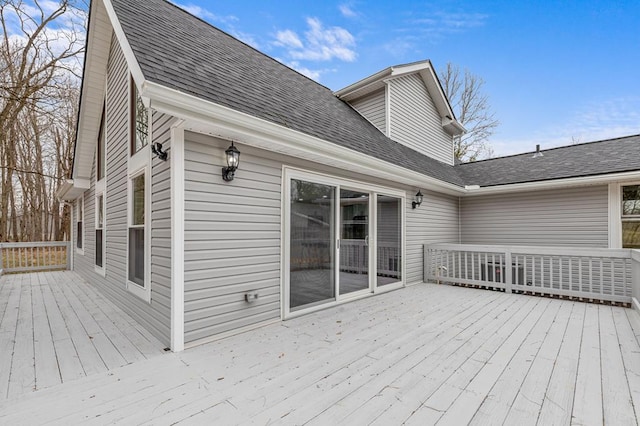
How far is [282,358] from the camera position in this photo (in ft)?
9.23

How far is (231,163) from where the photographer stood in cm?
327

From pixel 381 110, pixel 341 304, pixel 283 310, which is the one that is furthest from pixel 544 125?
pixel 283 310

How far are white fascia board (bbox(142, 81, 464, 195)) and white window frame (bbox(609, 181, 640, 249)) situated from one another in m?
4.76

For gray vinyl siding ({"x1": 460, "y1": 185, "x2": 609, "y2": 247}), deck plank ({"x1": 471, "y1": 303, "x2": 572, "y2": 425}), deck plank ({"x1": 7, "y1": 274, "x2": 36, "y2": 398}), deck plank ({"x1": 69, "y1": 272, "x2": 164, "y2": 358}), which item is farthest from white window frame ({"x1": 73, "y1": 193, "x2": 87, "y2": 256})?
gray vinyl siding ({"x1": 460, "y1": 185, "x2": 609, "y2": 247})

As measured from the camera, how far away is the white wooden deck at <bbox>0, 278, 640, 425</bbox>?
1.96m

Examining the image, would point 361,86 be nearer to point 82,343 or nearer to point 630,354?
point 630,354

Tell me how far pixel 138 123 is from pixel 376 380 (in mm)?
4349

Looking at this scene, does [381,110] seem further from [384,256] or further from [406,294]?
[406,294]

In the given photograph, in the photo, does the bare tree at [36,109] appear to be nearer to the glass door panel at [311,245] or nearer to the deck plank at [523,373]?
the glass door panel at [311,245]

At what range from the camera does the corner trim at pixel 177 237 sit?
117 inches

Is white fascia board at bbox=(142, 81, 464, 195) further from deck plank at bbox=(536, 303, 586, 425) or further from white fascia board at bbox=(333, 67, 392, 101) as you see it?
deck plank at bbox=(536, 303, 586, 425)

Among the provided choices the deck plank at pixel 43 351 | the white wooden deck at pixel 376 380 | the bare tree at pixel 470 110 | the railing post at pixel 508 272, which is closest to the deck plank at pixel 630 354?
the white wooden deck at pixel 376 380

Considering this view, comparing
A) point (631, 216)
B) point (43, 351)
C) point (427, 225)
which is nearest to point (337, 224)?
point (427, 225)

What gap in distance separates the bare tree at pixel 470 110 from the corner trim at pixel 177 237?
15.9 meters
